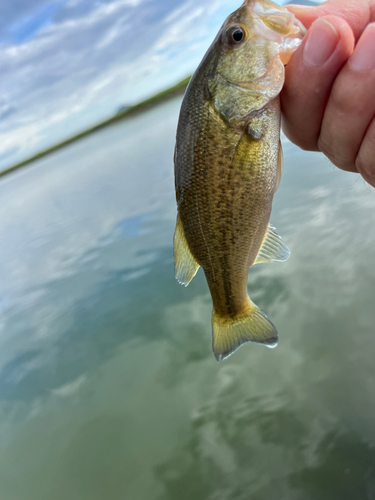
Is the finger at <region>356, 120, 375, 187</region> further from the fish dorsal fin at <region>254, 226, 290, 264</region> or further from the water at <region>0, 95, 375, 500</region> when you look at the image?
the water at <region>0, 95, 375, 500</region>

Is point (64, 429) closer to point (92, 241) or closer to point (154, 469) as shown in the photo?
point (154, 469)

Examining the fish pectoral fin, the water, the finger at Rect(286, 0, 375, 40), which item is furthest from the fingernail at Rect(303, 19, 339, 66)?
the water

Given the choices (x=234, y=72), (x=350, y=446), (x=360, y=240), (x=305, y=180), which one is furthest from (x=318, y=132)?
(x=305, y=180)

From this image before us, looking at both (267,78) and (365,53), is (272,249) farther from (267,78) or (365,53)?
(365,53)

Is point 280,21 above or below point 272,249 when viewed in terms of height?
above

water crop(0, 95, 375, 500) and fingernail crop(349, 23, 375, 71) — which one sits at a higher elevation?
fingernail crop(349, 23, 375, 71)

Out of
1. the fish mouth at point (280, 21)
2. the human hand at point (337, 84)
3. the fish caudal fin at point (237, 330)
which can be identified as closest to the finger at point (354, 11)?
the human hand at point (337, 84)

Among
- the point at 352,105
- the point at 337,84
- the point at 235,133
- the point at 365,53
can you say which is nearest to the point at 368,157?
the point at 352,105
